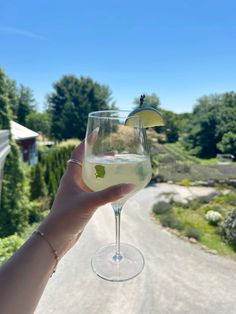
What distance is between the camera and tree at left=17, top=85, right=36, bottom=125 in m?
15.0

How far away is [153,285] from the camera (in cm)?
319

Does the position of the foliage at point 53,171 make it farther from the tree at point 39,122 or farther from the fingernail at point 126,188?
the tree at point 39,122

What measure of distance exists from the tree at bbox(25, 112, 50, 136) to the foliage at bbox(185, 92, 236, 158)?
8830 millimetres

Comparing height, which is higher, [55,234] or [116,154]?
[116,154]

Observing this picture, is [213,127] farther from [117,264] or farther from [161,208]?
[117,264]

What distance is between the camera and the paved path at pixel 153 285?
2.80m

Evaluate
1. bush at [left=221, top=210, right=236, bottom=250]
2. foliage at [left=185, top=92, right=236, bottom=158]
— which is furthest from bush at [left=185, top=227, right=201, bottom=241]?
foliage at [left=185, top=92, right=236, bottom=158]

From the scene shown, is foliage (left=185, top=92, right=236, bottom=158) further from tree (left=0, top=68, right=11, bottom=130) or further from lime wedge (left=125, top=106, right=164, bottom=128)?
lime wedge (left=125, top=106, right=164, bottom=128)

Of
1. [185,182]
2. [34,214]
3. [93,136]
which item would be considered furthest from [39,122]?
[93,136]

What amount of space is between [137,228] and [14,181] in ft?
7.17

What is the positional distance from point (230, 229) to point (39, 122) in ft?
43.1

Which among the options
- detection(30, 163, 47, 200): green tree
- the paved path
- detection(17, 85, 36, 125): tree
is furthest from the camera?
detection(17, 85, 36, 125): tree

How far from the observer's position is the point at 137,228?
204 inches

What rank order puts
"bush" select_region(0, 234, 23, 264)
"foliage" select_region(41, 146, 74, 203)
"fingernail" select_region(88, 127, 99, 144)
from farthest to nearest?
"foliage" select_region(41, 146, 74, 203), "bush" select_region(0, 234, 23, 264), "fingernail" select_region(88, 127, 99, 144)
